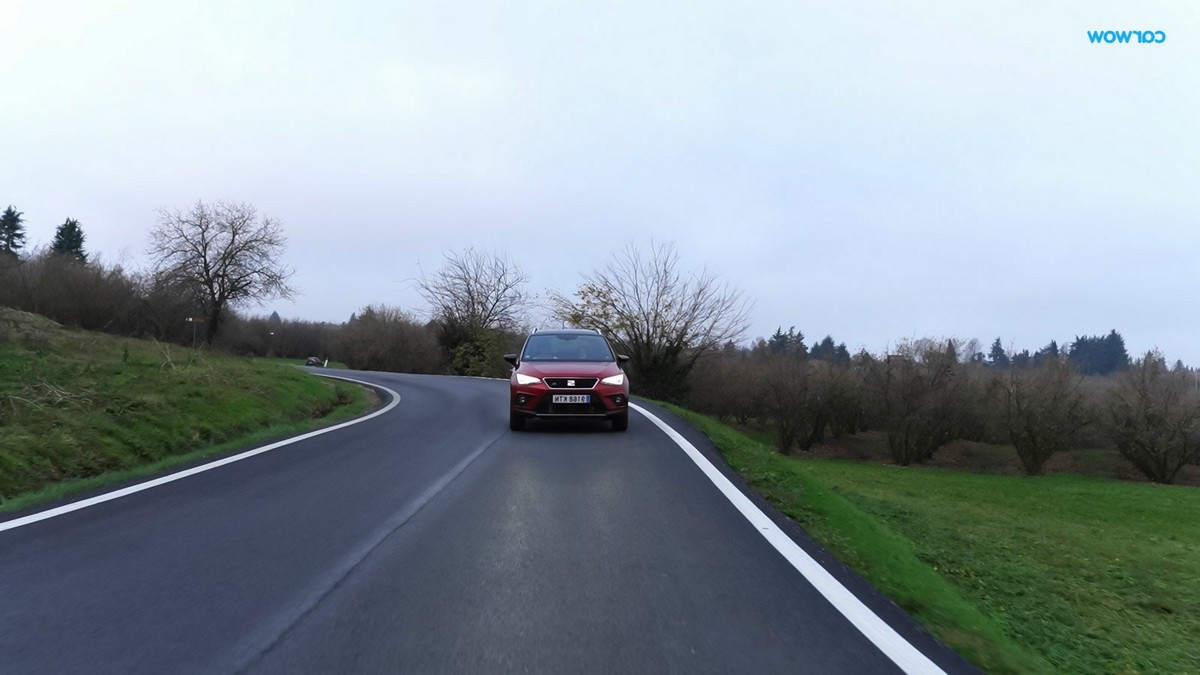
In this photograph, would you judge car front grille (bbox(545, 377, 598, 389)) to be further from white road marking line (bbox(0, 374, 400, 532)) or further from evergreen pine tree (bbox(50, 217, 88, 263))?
evergreen pine tree (bbox(50, 217, 88, 263))

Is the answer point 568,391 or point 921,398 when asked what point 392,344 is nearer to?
point 921,398

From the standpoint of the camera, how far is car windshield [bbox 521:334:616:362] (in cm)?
1481

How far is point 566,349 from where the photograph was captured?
15078 millimetres

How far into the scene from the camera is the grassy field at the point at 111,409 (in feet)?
29.9

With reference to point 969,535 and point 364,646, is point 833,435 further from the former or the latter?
point 364,646

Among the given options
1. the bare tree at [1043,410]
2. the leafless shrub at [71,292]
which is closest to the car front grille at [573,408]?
the leafless shrub at [71,292]

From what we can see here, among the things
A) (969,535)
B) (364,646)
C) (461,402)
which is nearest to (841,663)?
(364,646)

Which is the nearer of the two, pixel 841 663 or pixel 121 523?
pixel 841 663

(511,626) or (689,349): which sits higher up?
(689,349)

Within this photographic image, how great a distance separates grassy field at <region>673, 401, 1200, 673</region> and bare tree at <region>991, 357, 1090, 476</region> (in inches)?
1360

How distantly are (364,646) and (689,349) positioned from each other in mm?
36838

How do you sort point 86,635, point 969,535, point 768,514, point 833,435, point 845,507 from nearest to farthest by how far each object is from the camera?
1. point 86,635
2. point 768,514
3. point 845,507
4. point 969,535
5. point 833,435

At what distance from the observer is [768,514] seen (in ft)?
24.8

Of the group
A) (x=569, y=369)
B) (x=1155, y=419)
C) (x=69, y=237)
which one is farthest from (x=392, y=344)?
(x=569, y=369)
